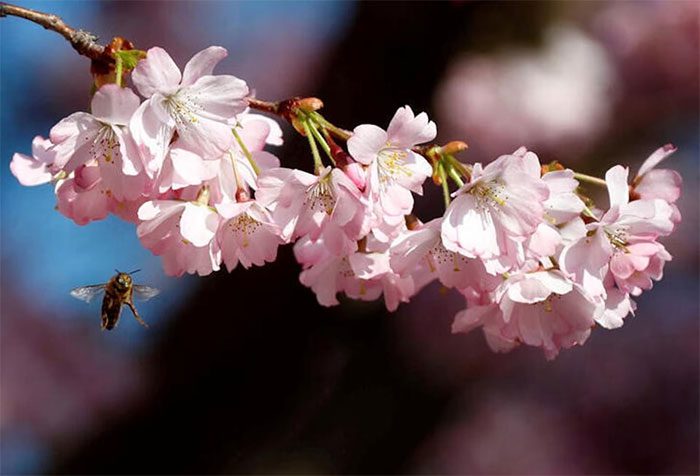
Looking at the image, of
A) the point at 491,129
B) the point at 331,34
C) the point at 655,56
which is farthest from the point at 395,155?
the point at 655,56

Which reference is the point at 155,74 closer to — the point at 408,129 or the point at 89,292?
the point at 408,129

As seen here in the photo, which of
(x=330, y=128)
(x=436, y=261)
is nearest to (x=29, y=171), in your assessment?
(x=330, y=128)

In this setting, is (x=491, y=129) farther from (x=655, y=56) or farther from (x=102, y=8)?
Answer: (x=102, y=8)

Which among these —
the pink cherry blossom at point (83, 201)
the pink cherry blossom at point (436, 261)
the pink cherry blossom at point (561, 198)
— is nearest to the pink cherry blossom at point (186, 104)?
the pink cherry blossom at point (83, 201)

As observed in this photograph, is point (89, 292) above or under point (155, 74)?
under

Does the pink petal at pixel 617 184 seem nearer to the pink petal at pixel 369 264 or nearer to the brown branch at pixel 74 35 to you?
the pink petal at pixel 369 264

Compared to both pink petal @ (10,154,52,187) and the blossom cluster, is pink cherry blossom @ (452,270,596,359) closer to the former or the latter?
the blossom cluster
